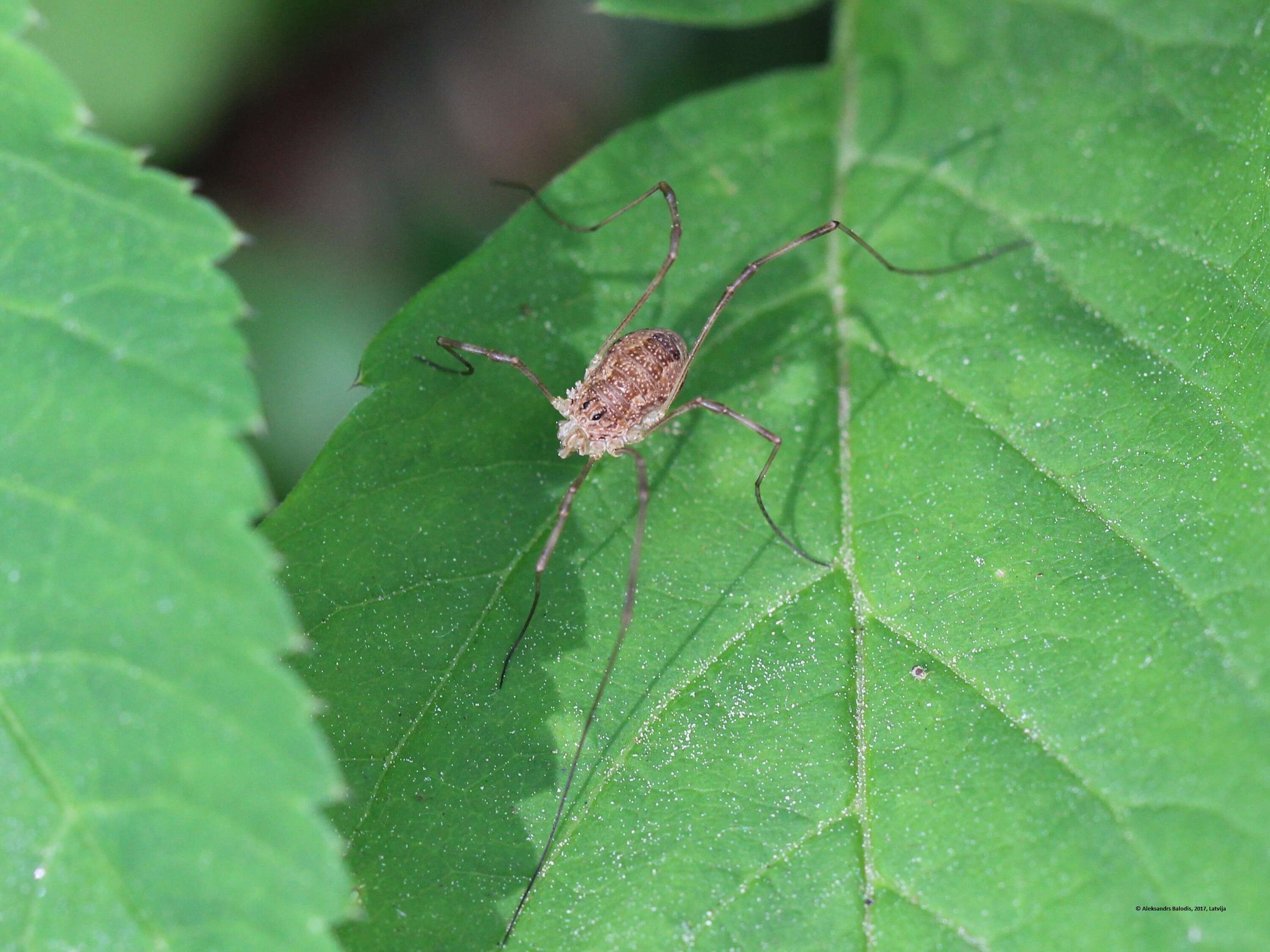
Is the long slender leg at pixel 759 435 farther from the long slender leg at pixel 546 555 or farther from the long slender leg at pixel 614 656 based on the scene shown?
the long slender leg at pixel 546 555

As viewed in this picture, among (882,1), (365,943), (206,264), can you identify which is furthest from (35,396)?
(882,1)

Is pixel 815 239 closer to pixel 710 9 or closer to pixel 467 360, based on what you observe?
pixel 710 9

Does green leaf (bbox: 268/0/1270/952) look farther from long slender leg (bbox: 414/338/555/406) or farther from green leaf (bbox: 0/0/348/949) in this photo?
green leaf (bbox: 0/0/348/949)

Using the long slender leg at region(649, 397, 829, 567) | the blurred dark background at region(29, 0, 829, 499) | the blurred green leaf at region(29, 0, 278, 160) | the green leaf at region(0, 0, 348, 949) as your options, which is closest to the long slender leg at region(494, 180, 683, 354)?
the long slender leg at region(649, 397, 829, 567)

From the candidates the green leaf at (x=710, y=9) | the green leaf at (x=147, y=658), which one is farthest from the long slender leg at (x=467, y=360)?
the green leaf at (x=710, y=9)

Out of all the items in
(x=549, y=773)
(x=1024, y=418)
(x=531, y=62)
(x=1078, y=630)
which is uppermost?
(x=531, y=62)

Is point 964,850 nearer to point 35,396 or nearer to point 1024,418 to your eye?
point 1024,418
